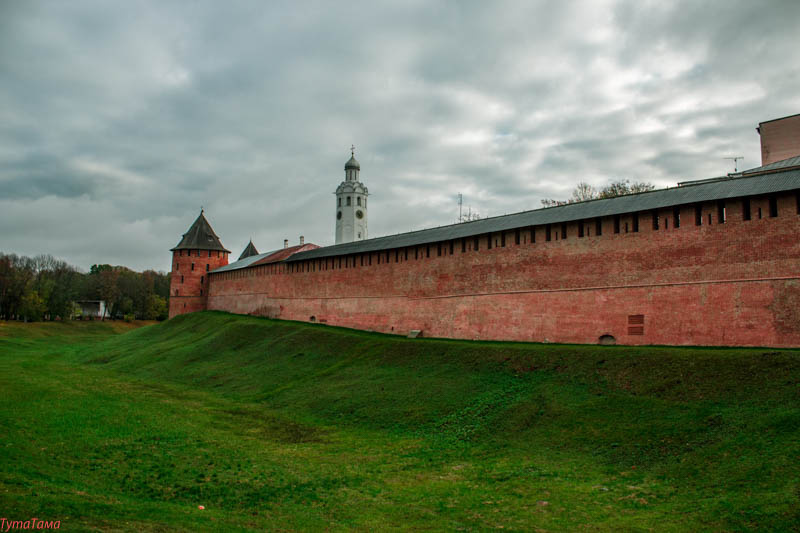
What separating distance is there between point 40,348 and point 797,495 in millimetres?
45755

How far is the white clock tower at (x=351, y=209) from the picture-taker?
5647cm

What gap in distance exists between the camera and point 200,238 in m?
48.5

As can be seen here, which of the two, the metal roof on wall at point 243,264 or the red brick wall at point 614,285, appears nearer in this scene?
the red brick wall at point 614,285

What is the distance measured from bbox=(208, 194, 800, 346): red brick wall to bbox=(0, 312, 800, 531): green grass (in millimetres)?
1656

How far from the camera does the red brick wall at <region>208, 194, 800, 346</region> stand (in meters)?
14.7

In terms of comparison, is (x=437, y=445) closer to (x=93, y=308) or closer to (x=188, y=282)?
(x=188, y=282)

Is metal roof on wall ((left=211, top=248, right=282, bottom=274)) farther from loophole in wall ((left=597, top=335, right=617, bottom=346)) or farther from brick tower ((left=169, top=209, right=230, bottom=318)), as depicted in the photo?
loophole in wall ((left=597, top=335, right=617, bottom=346))

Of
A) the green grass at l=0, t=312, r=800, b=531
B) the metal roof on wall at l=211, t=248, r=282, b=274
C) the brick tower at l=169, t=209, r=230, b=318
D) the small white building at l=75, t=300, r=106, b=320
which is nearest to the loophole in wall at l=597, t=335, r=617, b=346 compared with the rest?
the green grass at l=0, t=312, r=800, b=531

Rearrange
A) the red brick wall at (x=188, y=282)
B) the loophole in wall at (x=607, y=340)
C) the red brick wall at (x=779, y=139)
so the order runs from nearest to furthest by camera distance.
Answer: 1. the loophole in wall at (x=607, y=340)
2. the red brick wall at (x=779, y=139)
3. the red brick wall at (x=188, y=282)

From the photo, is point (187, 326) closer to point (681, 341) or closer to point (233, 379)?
point (233, 379)

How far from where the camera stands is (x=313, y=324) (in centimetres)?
2961

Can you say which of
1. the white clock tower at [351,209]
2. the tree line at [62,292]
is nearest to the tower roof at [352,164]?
the white clock tower at [351,209]

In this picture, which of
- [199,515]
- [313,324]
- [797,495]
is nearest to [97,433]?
[199,515]

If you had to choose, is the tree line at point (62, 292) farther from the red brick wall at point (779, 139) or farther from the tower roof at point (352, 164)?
the red brick wall at point (779, 139)
